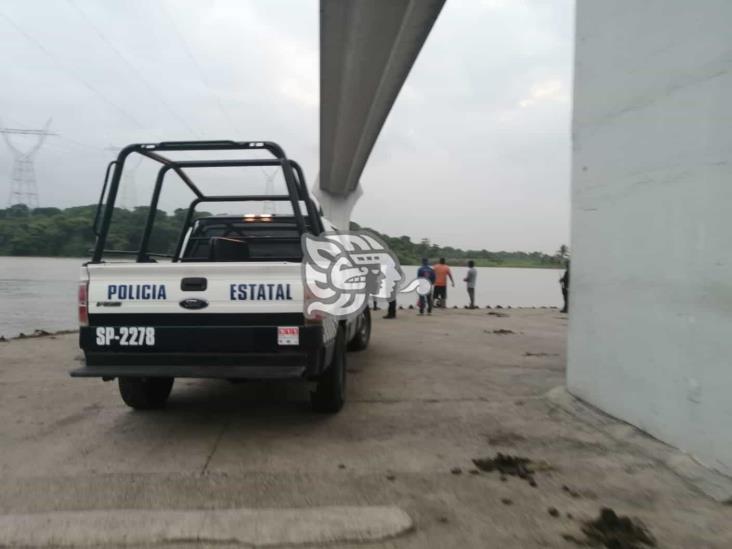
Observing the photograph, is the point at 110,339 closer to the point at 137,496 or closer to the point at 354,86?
the point at 137,496

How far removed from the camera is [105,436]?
15.9ft

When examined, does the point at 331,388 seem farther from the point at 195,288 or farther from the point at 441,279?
the point at 441,279

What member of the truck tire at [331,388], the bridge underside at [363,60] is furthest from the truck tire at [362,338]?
the bridge underside at [363,60]

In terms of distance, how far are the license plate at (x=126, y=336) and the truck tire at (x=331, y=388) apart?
1564mm

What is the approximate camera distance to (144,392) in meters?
5.52

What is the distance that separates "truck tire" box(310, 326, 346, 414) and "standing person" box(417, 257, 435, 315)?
11265 mm

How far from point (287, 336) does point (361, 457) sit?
1074mm

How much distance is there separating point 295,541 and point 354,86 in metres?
12.8

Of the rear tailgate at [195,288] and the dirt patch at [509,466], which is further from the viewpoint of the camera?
the rear tailgate at [195,288]

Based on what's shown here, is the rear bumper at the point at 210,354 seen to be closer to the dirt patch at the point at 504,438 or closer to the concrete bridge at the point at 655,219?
the dirt patch at the point at 504,438

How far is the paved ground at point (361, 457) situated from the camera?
3.35 metres

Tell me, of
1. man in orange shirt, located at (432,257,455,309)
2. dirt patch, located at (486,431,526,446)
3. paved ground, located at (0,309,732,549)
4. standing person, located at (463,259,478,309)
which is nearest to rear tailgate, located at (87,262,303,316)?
paved ground, located at (0,309,732,549)

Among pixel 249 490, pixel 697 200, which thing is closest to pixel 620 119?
pixel 697 200

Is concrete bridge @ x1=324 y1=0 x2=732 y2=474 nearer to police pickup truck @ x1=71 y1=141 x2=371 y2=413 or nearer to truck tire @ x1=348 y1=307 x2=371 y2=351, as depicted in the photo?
police pickup truck @ x1=71 y1=141 x2=371 y2=413
